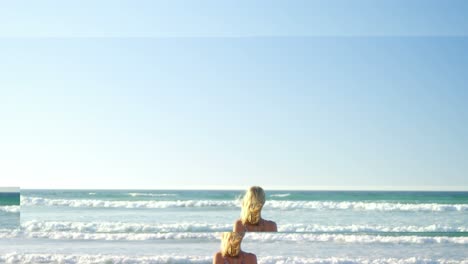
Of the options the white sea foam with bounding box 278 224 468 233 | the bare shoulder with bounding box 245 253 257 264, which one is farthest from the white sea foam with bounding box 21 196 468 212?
the bare shoulder with bounding box 245 253 257 264

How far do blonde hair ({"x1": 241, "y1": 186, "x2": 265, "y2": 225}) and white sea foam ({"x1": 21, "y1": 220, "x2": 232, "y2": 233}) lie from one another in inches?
40.4

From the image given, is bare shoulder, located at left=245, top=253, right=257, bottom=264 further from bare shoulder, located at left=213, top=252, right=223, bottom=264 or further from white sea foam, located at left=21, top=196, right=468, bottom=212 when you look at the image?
white sea foam, located at left=21, top=196, right=468, bottom=212

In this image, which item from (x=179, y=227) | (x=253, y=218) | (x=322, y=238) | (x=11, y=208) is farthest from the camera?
(x=322, y=238)

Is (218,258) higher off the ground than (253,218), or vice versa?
(253,218)

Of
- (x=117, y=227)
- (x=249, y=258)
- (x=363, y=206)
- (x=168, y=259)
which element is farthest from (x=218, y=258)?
(x=168, y=259)

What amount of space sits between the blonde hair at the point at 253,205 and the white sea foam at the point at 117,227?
103cm

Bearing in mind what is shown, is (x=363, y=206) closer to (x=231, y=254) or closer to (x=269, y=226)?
(x=269, y=226)

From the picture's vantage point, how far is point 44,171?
→ 137 inches

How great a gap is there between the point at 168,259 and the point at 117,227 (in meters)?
1.68

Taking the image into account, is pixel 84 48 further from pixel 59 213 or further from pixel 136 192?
pixel 59 213

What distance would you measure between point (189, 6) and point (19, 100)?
3.53 feet

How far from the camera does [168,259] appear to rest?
5.83 metres

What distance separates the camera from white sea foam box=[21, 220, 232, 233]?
3549 millimetres

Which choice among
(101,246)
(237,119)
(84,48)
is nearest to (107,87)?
(84,48)
